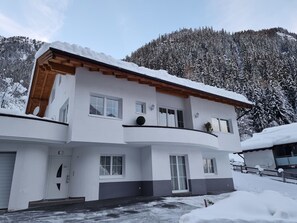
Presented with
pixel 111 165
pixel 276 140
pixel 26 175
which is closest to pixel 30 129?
pixel 26 175

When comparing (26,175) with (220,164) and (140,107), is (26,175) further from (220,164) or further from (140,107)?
(220,164)

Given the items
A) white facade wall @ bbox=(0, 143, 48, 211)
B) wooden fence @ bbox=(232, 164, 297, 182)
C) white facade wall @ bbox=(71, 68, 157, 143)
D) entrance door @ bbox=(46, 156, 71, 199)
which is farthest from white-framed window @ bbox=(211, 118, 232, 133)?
white facade wall @ bbox=(0, 143, 48, 211)

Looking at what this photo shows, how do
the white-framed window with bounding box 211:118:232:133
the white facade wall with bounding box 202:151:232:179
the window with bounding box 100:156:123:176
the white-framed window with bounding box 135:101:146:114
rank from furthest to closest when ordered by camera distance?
the white-framed window with bounding box 211:118:232:133, the white facade wall with bounding box 202:151:232:179, the white-framed window with bounding box 135:101:146:114, the window with bounding box 100:156:123:176

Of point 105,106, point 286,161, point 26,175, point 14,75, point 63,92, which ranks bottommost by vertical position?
point 26,175

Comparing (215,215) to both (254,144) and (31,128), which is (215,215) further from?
(254,144)

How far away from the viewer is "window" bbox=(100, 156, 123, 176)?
10.5 meters

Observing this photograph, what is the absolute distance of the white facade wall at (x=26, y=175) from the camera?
827 cm

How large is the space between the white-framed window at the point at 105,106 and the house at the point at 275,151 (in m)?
19.4

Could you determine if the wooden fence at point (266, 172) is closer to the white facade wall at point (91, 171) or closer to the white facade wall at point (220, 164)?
the white facade wall at point (220, 164)

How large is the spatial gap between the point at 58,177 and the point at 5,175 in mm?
2363

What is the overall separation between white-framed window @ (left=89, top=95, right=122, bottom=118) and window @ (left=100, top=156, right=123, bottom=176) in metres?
2.45

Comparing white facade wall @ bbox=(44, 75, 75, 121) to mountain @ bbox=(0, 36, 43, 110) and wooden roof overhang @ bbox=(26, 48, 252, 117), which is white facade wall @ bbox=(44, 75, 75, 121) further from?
mountain @ bbox=(0, 36, 43, 110)

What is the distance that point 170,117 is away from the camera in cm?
1358

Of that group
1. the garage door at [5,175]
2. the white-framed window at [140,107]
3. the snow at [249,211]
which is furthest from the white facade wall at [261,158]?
the garage door at [5,175]
